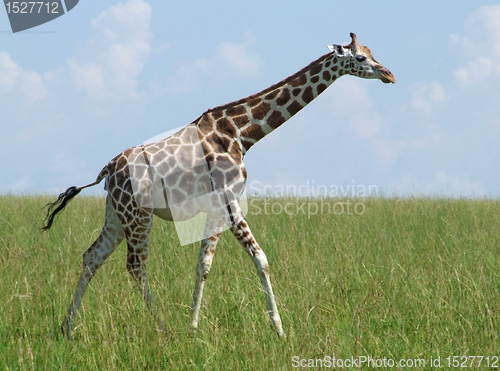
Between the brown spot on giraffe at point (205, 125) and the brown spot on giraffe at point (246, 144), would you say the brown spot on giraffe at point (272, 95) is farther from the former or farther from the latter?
the brown spot on giraffe at point (205, 125)

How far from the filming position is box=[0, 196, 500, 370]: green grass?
142 inches

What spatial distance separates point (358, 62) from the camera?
4.77 metres

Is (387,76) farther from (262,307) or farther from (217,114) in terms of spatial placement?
(262,307)

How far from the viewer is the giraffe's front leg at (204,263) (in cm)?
444

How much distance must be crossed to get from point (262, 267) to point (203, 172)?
114cm

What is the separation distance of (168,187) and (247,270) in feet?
5.66

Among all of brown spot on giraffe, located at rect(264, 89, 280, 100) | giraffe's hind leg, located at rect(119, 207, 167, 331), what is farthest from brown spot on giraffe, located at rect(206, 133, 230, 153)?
giraffe's hind leg, located at rect(119, 207, 167, 331)

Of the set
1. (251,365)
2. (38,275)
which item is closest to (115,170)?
(38,275)

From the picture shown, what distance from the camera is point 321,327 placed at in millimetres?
4188

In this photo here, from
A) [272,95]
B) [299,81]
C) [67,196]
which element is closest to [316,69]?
[299,81]

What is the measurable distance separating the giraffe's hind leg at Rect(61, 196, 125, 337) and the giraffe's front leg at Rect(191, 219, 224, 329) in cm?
91

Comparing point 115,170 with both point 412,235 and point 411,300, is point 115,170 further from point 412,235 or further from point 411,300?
point 412,235

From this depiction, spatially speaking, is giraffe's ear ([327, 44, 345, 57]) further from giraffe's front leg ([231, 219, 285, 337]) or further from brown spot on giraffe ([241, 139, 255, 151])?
giraffe's front leg ([231, 219, 285, 337])

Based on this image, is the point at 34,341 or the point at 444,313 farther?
the point at 444,313
